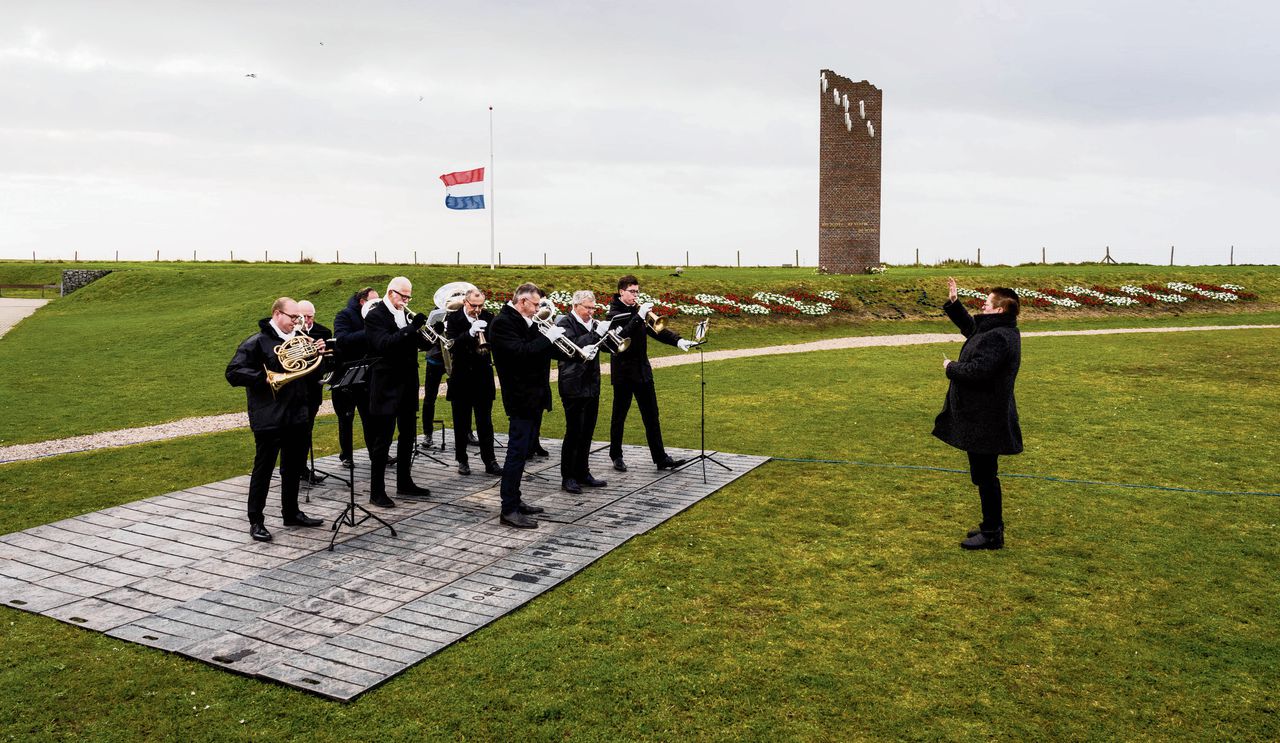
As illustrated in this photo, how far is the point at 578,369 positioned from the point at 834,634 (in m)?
4.43

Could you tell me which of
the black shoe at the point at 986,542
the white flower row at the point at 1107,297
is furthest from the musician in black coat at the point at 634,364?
the white flower row at the point at 1107,297

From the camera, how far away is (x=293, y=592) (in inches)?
275

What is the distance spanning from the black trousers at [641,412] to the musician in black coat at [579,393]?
0.62 meters

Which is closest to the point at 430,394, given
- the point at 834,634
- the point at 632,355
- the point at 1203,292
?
the point at 632,355

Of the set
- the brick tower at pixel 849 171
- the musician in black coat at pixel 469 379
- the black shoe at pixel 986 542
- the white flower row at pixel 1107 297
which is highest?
the brick tower at pixel 849 171

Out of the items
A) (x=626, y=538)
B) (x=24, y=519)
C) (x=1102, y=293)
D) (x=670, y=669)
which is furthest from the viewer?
(x=1102, y=293)

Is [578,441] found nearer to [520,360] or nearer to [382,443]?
[520,360]

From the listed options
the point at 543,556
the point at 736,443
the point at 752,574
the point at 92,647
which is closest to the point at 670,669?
the point at 752,574

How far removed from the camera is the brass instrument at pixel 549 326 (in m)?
8.70

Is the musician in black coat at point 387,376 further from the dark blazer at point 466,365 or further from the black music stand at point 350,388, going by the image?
the dark blazer at point 466,365

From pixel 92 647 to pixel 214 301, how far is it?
30.9 m

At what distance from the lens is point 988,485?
7.96 metres

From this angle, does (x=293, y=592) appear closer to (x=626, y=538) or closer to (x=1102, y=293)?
(x=626, y=538)

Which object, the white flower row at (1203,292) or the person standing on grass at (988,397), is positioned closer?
the person standing on grass at (988,397)
